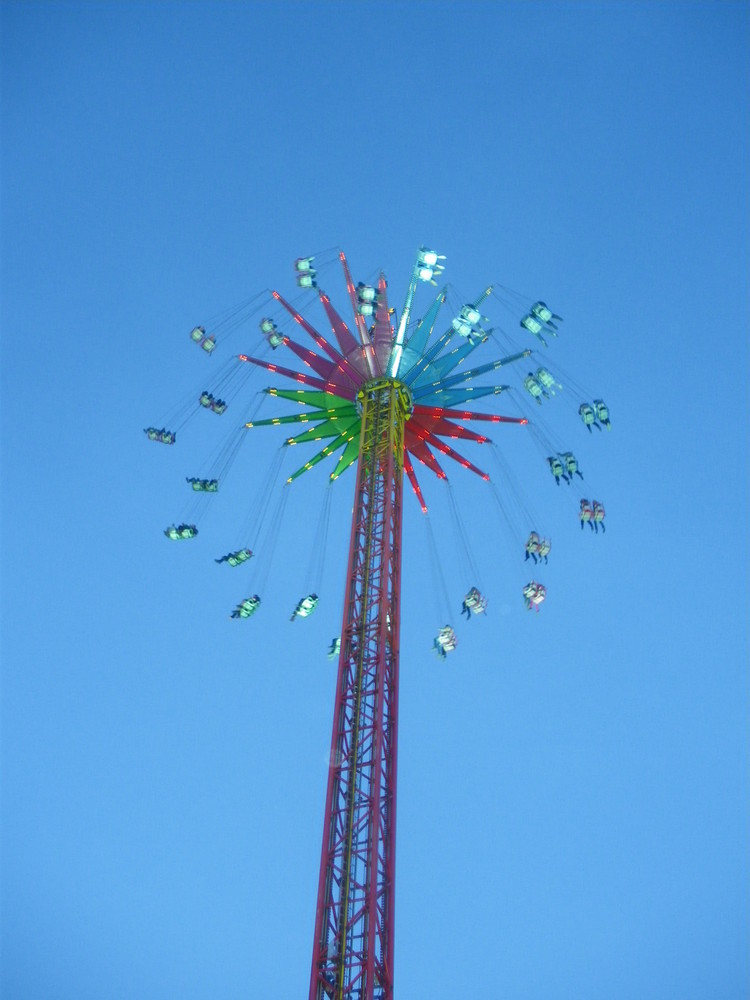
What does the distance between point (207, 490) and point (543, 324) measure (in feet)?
39.3

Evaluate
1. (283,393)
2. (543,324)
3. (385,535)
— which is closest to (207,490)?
(283,393)

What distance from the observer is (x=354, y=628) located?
1107 inches

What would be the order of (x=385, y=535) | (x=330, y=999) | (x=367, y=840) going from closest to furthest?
1. (x=330, y=999)
2. (x=367, y=840)
3. (x=385, y=535)

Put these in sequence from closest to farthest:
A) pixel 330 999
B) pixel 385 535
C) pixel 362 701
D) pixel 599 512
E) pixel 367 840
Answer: pixel 330 999 < pixel 367 840 < pixel 362 701 < pixel 385 535 < pixel 599 512

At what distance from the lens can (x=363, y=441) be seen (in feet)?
101

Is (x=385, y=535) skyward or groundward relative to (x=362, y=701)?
skyward

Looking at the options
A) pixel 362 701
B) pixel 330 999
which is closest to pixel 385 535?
pixel 362 701

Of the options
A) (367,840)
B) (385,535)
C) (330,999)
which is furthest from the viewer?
(385,535)

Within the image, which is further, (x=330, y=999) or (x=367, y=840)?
(x=367, y=840)

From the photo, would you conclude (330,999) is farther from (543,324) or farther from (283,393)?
(543,324)

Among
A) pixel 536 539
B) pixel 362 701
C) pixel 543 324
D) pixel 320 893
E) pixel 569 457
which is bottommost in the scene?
pixel 320 893

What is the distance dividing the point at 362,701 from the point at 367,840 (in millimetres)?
3675

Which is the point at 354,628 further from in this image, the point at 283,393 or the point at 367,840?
the point at 283,393

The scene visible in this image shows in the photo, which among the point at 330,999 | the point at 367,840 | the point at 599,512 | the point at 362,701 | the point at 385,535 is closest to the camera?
the point at 330,999
